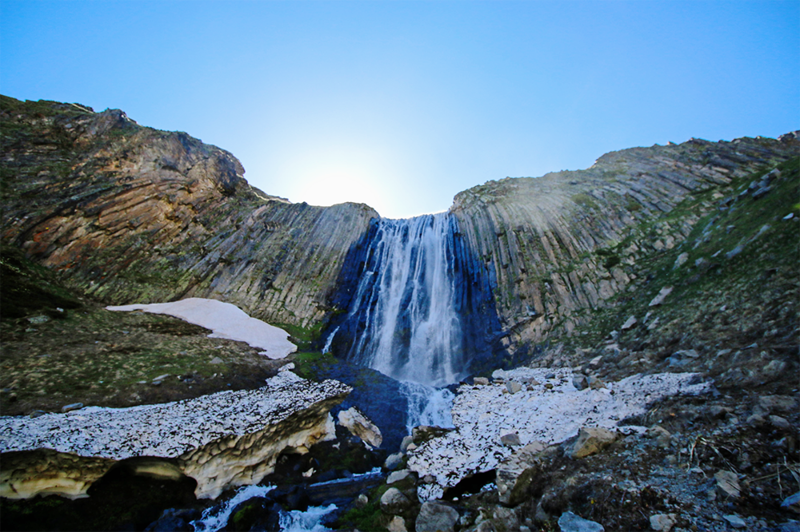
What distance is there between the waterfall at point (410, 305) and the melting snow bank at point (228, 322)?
6336mm

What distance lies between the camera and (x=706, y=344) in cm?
1192

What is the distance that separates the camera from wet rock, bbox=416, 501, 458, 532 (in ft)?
24.1

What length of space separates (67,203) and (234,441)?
2982 centimetres

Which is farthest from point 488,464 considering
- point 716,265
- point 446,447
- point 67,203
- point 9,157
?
point 9,157

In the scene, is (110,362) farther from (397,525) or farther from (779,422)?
(779,422)

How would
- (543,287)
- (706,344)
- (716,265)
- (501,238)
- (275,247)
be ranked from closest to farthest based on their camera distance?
(706,344) → (716,265) → (543,287) → (501,238) → (275,247)

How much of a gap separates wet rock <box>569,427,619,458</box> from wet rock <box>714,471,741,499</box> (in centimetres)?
253

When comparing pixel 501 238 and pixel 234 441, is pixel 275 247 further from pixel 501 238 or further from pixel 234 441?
pixel 234 441

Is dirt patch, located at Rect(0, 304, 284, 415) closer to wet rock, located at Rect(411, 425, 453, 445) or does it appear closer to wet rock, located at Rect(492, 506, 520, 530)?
wet rock, located at Rect(411, 425, 453, 445)

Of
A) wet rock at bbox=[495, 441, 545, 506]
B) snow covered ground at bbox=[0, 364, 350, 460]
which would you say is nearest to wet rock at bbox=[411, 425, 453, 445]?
wet rock at bbox=[495, 441, 545, 506]

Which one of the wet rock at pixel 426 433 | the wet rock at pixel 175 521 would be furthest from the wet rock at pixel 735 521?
the wet rock at pixel 175 521

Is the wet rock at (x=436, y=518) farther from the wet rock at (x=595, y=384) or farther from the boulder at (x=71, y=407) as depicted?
the boulder at (x=71, y=407)

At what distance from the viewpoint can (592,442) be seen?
25.6 feet

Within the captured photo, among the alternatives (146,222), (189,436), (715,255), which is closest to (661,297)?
(715,255)
